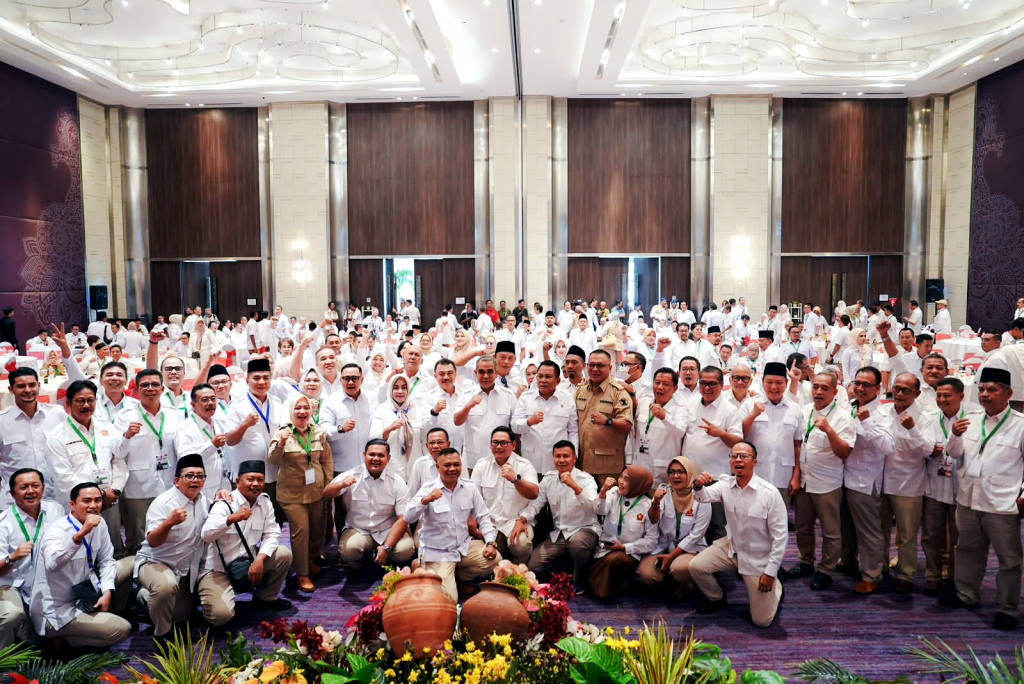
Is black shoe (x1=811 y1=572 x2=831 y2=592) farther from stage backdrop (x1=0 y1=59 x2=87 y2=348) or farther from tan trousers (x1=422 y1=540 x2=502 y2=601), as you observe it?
stage backdrop (x1=0 y1=59 x2=87 y2=348)

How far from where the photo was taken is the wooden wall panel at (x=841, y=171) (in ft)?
68.9

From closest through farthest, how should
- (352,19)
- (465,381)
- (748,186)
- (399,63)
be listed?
(465,381)
(352,19)
(399,63)
(748,186)

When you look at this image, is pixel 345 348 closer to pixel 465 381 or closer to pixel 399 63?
pixel 465 381

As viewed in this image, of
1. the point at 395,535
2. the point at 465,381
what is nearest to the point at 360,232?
the point at 465,381

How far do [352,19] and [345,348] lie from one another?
869 cm

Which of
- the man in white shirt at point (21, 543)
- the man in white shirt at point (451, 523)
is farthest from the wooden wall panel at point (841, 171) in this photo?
the man in white shirt at point (21, 543)

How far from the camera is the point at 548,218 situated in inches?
826

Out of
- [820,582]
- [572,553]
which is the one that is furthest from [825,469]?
[572,553]

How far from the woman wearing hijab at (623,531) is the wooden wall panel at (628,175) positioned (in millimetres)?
16286

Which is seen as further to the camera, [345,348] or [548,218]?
[548,218]

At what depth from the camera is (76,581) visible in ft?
15.1

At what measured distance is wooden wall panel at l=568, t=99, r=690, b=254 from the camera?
2122cm

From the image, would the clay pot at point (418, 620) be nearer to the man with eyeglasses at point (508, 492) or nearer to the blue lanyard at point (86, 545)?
the man with eyeglasses at point (508, 492)

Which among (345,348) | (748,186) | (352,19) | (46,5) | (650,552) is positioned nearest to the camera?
(650,552)
